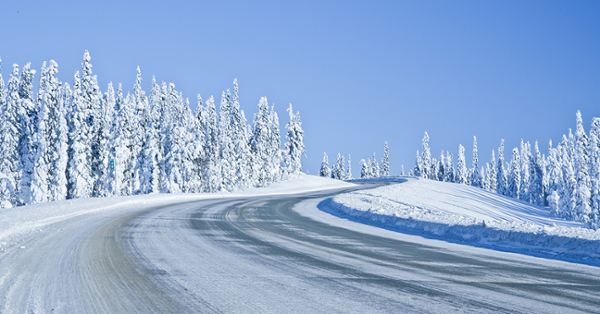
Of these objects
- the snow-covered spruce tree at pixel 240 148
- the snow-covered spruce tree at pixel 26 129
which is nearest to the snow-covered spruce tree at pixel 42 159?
the snow-covered spruce tree at pixel 26 129

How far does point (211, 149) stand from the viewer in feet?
189

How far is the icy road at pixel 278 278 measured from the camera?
406 centimetres

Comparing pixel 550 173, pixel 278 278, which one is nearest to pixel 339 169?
pixel 550 173

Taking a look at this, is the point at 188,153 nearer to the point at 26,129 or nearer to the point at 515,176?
the point at 26,129

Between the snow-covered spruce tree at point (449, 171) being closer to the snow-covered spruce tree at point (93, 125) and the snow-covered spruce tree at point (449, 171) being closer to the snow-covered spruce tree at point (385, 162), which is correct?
the snow-covered spruce tree at point (385, 162)

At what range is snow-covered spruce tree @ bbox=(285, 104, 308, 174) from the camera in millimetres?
73875

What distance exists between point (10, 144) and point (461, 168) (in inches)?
4497

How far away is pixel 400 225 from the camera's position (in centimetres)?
1340

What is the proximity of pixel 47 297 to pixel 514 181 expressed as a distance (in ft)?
409

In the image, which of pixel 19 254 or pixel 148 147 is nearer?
pixel 19 254

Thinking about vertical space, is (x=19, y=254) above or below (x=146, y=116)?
below

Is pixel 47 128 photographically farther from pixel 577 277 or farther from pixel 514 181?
pixel 514 181

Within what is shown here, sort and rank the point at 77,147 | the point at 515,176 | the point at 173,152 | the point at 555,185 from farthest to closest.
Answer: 1. the point at 515,176
2. the point at 555,185
3. the point at 173,152
4. the point at 77,147

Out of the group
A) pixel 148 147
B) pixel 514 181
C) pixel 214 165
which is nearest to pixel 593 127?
pixel 514 181
